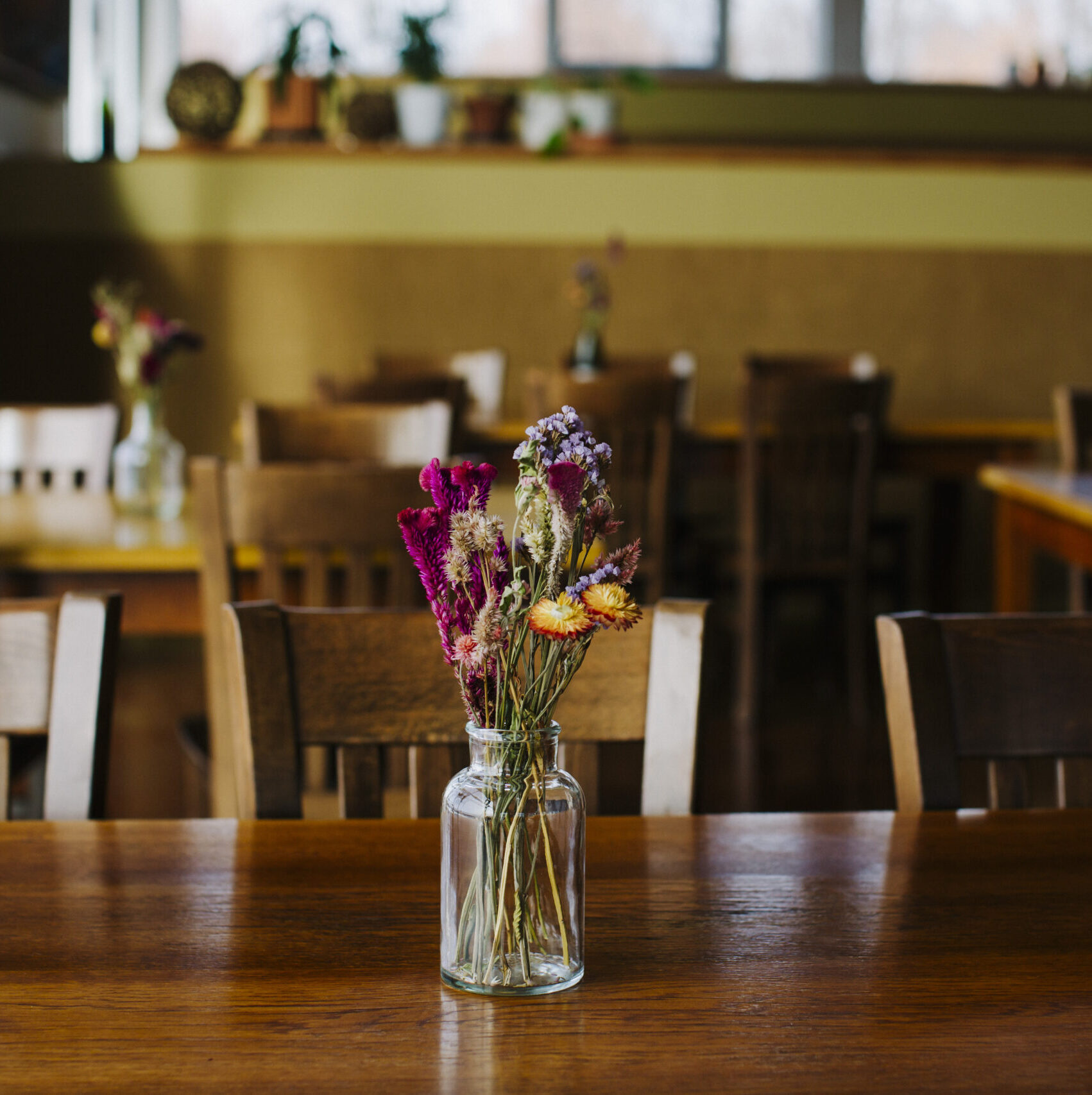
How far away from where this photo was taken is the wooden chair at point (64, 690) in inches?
43.9

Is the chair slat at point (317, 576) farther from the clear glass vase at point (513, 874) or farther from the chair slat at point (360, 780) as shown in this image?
the clear glass vase at point (513, 874)

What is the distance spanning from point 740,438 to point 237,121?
250cm

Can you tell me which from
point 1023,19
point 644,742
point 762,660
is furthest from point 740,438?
point 1023,19

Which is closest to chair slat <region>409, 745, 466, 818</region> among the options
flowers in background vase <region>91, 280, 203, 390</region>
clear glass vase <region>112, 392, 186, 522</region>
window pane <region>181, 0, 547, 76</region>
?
clear glass vase <region>112, 392, 186, 522</region>

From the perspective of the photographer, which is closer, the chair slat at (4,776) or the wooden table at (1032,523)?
the chair slat at (4,776)

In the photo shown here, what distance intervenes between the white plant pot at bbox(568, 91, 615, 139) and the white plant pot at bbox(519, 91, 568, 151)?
1.5 inches

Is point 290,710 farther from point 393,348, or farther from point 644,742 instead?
point 393,348

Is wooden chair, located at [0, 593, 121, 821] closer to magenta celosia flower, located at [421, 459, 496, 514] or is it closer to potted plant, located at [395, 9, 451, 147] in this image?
magenta celosia flower, located at [421, 459, 496, 514]

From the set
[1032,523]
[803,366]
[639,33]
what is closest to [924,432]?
[803,366]

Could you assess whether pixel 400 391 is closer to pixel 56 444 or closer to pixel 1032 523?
pixel 56 444

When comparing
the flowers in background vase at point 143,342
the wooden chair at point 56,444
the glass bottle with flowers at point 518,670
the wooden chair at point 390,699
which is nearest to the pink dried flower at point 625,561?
the glass bottle with flowers at point 518,670

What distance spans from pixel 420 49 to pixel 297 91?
478mm

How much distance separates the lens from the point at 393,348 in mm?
5461

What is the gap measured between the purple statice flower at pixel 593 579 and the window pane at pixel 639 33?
628cm
